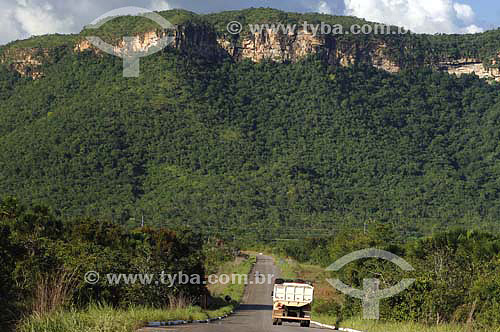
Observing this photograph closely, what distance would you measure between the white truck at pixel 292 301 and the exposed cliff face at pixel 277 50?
352 ft

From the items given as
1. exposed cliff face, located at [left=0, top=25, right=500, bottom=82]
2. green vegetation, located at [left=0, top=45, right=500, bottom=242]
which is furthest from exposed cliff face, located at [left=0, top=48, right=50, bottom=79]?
green vegetation, located at [left=0, top=45, right=500, bottom=242]

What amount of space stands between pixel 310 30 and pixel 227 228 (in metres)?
55.2

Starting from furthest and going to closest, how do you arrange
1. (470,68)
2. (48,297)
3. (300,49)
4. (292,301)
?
(470,68) < (300,49) < (292,301) < (48,297)

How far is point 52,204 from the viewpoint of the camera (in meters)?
81.6

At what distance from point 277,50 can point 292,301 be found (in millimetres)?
120385

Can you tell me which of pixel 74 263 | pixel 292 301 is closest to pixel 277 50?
pixel 292 301

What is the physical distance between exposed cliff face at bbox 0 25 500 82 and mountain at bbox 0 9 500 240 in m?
0.26

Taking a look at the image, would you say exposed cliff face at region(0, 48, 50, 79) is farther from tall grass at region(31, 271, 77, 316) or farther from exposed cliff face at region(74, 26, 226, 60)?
tall grass at region(31, 271, 77, 316)

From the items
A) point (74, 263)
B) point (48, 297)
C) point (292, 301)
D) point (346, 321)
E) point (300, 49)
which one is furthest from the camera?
point (300, 49)

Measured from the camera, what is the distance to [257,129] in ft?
410

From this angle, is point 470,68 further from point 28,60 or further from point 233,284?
point 233,284

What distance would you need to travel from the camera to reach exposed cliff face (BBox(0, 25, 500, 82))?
13462 centimetres

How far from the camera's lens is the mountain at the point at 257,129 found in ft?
311

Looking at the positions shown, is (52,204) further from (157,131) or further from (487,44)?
(487,44)
